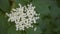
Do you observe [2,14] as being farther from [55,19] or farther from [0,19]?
[55,19]

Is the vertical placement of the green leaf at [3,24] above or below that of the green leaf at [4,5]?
below

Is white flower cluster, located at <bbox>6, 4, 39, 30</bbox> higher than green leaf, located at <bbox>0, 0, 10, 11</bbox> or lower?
lower

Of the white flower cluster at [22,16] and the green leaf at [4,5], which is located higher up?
the green leaf at [4,5]
